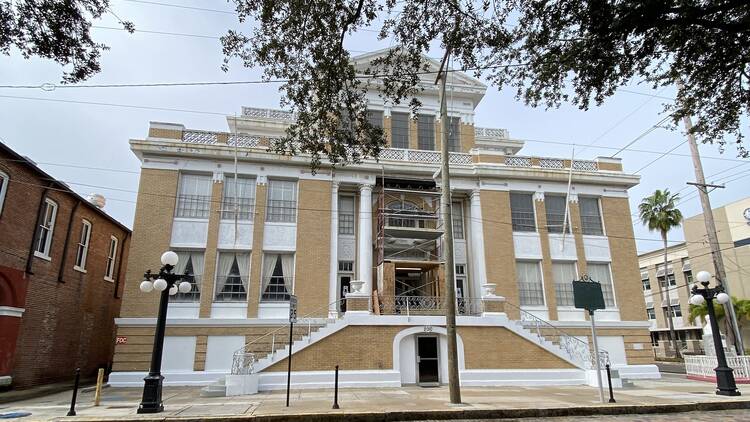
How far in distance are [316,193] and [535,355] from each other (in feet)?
40.4

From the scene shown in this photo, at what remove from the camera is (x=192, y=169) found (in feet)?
71.3

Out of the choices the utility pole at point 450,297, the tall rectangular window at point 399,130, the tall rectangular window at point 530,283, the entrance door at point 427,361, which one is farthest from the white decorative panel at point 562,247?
the utility pole at point 450,297

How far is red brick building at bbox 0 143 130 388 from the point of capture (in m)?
16.9

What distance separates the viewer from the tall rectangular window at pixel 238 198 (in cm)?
2178

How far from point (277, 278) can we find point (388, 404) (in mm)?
10484

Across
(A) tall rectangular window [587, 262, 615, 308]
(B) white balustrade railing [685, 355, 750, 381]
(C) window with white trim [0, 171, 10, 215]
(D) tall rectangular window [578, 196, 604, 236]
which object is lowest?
(B) white balustrade railing [685, 355, 750, 381]

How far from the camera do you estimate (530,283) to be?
924 inches

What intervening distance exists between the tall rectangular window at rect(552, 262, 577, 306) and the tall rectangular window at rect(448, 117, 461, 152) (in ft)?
26.9

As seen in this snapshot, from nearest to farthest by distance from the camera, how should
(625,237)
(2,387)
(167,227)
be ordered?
(2,387)
(167,227)
(625,237)

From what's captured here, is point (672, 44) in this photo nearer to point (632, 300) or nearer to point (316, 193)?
point (316, 193)

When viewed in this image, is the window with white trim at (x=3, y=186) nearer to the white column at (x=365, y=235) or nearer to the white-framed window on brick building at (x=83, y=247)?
the white-framed window on brick building at (x=83, y=247)

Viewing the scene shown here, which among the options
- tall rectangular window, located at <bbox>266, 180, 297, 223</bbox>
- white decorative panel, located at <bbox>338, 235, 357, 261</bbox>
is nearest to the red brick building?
tall rectangular window, located at <bbox>266, 180, 297, 223</bbox>

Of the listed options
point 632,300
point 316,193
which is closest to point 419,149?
point 316,193

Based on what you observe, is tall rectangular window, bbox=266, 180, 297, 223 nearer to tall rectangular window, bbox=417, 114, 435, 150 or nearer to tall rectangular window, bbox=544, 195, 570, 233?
tall rectangular window, bbox=417, 114, 435, 150
